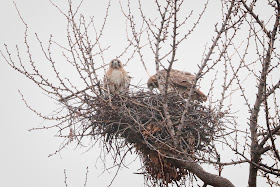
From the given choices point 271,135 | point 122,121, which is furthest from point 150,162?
point 271,135

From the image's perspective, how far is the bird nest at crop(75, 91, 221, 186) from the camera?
6.19m

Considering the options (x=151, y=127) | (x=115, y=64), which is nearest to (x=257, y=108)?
(x=151, y=127)

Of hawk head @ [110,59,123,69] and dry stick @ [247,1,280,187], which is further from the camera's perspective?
hawk head @ [110,59,123,69]

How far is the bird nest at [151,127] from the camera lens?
20.3ft

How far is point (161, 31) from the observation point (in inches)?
219

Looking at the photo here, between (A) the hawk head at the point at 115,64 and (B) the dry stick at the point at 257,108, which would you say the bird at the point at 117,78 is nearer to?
(A) the hawk head at the point at 115,64

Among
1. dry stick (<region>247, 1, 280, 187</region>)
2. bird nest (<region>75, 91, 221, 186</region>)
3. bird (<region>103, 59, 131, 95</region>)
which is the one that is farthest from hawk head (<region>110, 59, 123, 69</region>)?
dry stick (<region>247, 1, 280, 187</region>)

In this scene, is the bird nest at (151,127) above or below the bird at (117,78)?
below

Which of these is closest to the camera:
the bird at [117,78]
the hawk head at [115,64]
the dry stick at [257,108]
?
the dry stick at [257,108]

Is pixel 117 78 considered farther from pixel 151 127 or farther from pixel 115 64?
pixel 151 127

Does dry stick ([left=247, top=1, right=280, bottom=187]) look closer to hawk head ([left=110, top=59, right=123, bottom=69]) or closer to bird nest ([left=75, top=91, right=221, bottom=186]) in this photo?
bird nest ([left=75, top=91, right=221, bottom=186])

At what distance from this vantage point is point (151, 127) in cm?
633

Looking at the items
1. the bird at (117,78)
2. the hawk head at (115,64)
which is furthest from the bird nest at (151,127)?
the hawk head at (115,64)

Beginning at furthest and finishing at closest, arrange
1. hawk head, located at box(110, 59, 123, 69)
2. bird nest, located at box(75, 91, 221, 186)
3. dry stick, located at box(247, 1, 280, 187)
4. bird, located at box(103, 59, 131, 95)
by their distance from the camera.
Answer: hawk head, located at box(110, 59, 123, 69), bird, located at box(103, 59, 131, 95), bird nest, located at box(75, 91, 221, 186), dry stick, located at box(247, 1, 280, 187)
